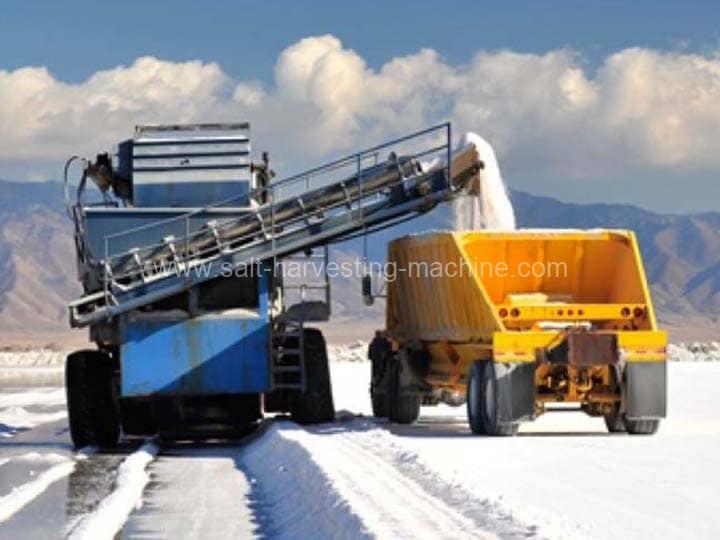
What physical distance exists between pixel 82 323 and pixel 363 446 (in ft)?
17.6

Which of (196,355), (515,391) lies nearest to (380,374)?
(196,355)

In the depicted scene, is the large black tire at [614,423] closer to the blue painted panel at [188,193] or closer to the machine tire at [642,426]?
the machine tire at [642,426]

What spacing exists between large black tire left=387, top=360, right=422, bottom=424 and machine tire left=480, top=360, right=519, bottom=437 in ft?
13.3

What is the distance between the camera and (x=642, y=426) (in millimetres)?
21188

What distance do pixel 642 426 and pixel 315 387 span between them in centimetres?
482

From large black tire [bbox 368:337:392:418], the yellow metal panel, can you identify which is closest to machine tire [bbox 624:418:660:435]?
the yellow metal panel

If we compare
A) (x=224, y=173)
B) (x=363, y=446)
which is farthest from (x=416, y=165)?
(x=363, y=446)

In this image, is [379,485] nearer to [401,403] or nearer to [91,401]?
[91,401]

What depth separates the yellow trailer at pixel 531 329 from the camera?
68.3 feet

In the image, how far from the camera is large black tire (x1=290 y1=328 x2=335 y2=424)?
2362 cm

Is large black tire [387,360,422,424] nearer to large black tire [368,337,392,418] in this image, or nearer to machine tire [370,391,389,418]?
large black tire [368,337,392,418]

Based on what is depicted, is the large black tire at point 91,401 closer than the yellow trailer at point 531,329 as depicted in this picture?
No

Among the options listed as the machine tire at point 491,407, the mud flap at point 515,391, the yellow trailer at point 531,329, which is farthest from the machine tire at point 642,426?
the machine tire at point 491,407

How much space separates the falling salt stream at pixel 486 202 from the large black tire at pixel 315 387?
290cm
